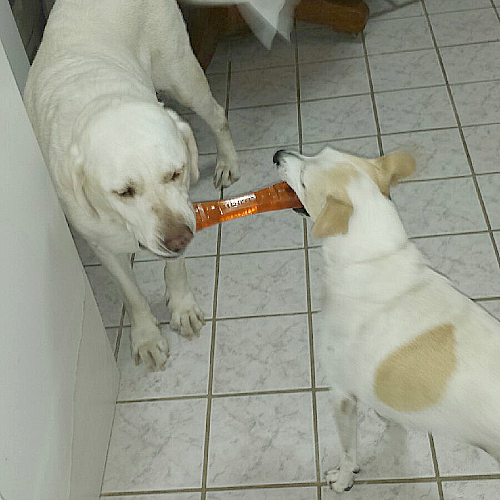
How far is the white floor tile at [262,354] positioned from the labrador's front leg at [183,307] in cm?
9

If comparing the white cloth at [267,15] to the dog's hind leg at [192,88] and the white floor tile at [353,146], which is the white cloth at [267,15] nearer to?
the dog's hind leg at [192,88]

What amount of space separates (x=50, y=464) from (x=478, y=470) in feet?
3.82

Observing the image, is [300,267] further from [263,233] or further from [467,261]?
[467,261]

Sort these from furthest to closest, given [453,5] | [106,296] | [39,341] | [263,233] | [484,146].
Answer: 1. [453,5]
2. [484,146]
3. [263,233]
4. [106,296]
5. [39,341]

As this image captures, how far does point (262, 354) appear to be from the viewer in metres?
2.33

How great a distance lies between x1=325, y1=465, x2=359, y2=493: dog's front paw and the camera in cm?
191

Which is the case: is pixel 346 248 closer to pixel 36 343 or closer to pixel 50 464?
pixel 36 343

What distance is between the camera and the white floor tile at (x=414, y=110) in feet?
10.2

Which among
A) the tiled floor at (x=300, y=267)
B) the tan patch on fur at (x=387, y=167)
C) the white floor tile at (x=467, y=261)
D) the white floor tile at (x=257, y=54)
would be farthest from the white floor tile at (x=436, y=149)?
the tan patch on fur at (x=387, y=167)

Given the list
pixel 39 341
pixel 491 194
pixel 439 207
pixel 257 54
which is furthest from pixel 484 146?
pixel 39 341

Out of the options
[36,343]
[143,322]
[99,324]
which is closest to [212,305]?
[143,322]

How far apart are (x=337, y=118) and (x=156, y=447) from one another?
1.76m

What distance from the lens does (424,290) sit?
5.27 ft

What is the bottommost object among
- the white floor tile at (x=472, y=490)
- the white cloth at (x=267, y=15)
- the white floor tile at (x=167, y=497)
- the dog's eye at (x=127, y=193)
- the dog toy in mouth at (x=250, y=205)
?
the white floor tile at (x=167, y=497)
